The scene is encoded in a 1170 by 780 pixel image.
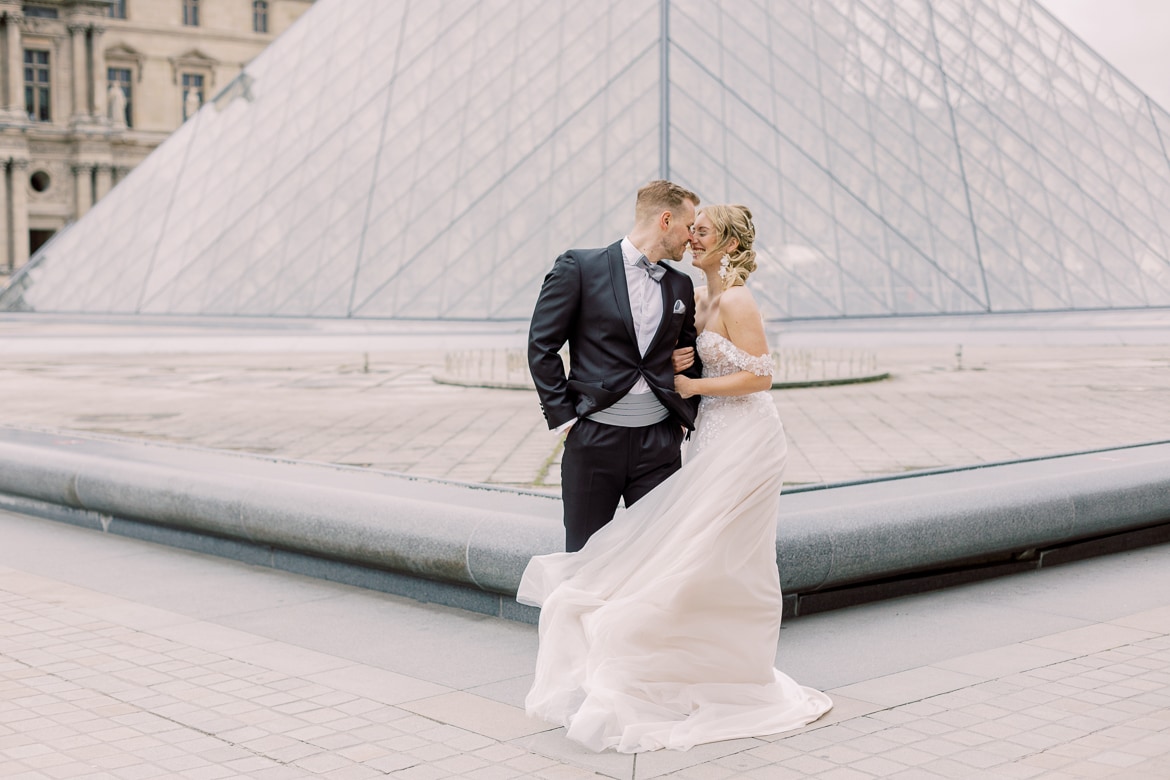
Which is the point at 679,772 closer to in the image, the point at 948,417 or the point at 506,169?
the point at 948,417

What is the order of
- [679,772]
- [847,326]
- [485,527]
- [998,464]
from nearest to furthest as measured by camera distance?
[679,772] → [485,527] → [998,464] → [847,326]

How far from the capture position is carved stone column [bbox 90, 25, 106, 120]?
200 ft

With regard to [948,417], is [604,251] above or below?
above

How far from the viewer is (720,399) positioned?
14.5ft

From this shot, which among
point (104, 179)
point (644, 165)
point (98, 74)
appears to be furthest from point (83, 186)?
point (644, 165)

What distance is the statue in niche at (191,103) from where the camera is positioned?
62.5 meters

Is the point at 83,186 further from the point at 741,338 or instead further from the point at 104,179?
the point at 741,338

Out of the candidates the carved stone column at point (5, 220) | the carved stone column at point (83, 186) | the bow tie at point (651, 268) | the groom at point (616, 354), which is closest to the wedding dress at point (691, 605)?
the groom at point (616, 354)

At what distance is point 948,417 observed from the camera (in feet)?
38.5

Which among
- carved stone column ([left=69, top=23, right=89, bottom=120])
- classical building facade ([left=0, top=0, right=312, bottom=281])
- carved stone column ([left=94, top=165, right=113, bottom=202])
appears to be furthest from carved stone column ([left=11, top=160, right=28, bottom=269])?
carved stone column ([left=69, top=23, right=89, bottom=120])

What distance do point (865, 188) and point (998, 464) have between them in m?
17.2

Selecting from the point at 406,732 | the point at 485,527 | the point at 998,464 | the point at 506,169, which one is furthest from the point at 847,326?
the point at 406,732

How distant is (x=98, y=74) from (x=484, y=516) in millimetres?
61416

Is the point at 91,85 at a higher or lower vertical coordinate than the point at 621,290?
higher
